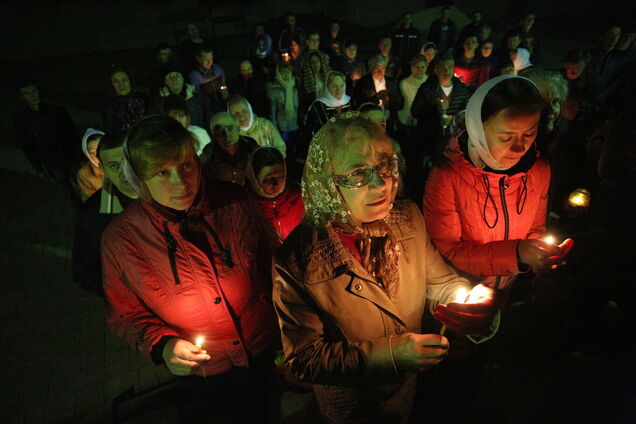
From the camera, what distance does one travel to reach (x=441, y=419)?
2994 mm

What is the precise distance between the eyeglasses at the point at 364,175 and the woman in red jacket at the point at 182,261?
90 cm

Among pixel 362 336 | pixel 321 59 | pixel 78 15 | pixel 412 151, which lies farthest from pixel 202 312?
pixel 78 15

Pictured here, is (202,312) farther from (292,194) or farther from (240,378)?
(292,194)

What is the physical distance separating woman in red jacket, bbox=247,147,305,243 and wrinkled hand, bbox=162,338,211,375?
1.41 metres

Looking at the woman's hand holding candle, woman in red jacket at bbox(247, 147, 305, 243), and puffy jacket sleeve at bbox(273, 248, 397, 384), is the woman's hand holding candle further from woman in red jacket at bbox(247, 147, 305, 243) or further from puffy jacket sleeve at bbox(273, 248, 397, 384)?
woman in red jacket at bbox(247, 147, 305, 243)

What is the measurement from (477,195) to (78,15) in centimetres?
2340

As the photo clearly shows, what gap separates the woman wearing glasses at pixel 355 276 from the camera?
1.54m

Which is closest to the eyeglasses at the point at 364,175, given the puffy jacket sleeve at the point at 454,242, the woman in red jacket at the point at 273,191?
the puffy jacket sleeve at the point at 454,242

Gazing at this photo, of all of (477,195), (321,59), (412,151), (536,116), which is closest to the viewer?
(536,116)

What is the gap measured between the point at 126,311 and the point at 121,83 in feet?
15.5

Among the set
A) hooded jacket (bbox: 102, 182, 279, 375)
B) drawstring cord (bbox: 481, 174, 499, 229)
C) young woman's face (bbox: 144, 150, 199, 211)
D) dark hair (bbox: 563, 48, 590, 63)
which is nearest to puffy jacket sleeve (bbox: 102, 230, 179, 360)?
hooded jacket (bbox: 102, 182, 279, 375)

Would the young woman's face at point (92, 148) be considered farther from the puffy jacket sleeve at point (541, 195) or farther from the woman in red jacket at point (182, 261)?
the puffy jacket sleeve at point (541, 195)

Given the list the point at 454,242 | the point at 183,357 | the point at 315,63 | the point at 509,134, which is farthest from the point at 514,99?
the point at 315,63

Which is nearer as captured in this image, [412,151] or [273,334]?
[273,334]
